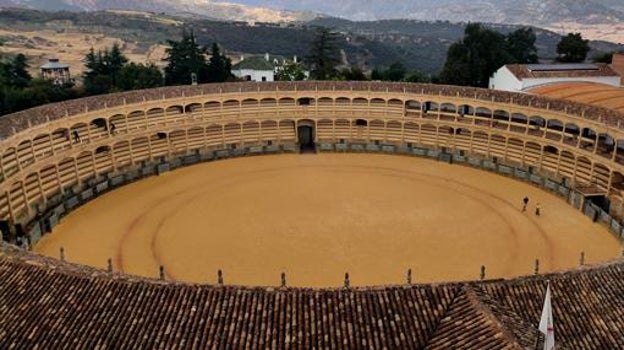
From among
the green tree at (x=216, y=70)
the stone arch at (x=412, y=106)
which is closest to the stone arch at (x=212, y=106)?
the green tree at (x=216, y=70)

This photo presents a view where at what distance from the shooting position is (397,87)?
190 feet

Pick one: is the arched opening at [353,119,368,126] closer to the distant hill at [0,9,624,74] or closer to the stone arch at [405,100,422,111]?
the stone arch at [405,100,422,111]

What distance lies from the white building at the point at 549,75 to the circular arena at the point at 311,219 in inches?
239

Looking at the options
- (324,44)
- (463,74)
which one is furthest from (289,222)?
(324,44)

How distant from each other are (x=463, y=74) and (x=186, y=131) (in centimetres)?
3794

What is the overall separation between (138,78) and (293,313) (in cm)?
6283

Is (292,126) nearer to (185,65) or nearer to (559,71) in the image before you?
(185,65)

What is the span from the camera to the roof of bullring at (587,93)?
50375 millimetres

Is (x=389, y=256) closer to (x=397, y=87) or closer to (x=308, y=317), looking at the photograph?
(x=308, y=317)

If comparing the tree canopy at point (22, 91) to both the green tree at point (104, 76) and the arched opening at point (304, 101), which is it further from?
the arched opening at point (304, 101)

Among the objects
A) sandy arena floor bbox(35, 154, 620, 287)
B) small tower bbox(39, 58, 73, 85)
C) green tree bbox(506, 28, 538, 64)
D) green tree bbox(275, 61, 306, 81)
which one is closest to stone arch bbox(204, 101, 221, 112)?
sandy arena floor bbox(35, 154, 620, 287)

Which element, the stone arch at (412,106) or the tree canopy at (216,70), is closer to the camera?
the stone arch at (412,106)

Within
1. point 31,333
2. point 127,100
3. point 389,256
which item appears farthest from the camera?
point 127,100

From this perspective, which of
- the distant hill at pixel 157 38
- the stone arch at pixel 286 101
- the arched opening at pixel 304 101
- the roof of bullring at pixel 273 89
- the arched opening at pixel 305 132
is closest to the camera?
the roof of bullring at pixel 273 89
